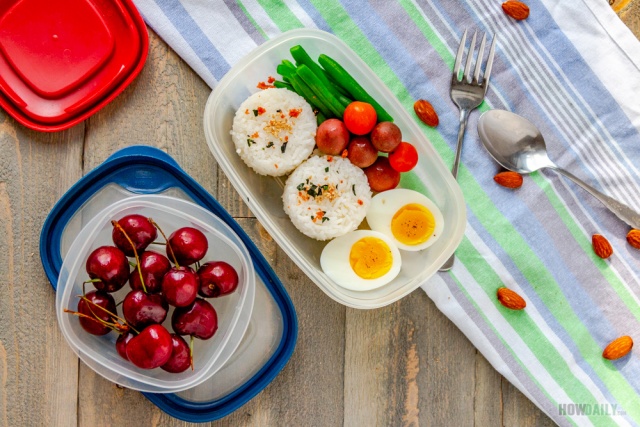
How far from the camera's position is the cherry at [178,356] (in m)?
1.04

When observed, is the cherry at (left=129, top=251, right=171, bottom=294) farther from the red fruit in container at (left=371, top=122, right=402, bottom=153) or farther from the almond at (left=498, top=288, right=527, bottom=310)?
the almond at (left=498, top=288, right=527, bottom=310)

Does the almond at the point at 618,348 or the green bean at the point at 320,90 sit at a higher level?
the green bean at the point at 320,90

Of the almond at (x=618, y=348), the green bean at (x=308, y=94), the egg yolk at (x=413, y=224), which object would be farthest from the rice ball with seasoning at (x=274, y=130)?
the almond at (x=618, y=348)

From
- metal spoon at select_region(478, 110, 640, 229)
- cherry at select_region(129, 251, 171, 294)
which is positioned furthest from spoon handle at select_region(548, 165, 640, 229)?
cherry at select_region(129, 251, 171, 294)

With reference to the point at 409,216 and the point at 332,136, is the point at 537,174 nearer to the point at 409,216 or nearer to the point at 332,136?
the point at 409,216

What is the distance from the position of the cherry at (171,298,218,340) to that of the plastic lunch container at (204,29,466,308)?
188mm

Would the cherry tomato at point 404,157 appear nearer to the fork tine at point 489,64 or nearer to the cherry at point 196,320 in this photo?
the fork tine at point 489,64

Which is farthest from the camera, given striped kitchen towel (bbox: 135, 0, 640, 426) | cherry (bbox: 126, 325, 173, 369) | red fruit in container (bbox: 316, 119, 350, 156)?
striped kitchen towel (bbox: 135, 0, 640, 426)

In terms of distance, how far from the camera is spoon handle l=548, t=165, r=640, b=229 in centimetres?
118

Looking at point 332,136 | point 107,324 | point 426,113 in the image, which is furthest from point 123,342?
point 426,113

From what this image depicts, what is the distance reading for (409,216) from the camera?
1142mm

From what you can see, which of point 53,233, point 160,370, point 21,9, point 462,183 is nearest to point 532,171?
point 462,183

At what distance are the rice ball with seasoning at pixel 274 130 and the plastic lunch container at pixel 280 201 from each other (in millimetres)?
41

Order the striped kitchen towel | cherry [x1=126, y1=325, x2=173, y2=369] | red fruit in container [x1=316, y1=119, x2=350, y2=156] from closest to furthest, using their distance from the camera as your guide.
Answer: cherry [x1=126, y1=325, x2=173, y2=369] < red fruit in container [x1=316, y1=119, x2=350, y2=156] < the striped kitchen towel
